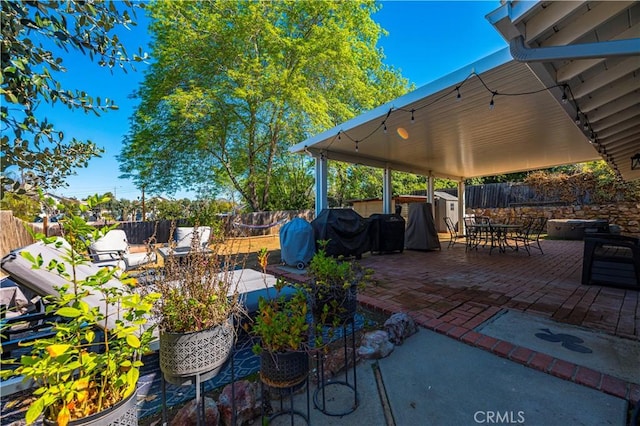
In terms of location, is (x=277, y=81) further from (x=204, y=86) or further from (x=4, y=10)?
(x=4, y=10)

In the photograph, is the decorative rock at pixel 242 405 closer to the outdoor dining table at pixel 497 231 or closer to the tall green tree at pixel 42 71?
the tall green tree at pixel 42 71

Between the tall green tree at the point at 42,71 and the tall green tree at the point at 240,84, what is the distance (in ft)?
32.8

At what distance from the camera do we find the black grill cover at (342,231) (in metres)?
5.18

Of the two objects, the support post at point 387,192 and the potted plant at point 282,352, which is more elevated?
the support post at point 387,192

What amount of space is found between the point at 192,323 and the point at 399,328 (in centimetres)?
169

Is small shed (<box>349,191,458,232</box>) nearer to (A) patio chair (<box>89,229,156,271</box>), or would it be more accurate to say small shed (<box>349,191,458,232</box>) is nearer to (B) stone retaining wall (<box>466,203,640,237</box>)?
(B) stone retaining wall (<box>466,203,640,237</box>)

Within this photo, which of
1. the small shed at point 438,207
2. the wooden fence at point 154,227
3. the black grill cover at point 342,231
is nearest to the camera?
the wooden fence at point 154,227

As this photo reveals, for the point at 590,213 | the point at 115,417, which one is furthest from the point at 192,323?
the point at 590,213

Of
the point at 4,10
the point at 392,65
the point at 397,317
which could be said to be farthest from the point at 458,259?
the point at 392,65

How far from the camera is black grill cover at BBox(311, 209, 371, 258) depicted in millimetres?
5176

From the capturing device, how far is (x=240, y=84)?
1153 cm

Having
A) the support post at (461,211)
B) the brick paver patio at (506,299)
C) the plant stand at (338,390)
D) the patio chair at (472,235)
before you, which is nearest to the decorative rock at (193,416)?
the plant stand at (338,390)

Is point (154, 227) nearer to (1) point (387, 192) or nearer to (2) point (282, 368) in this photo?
(1) point (387, 192)

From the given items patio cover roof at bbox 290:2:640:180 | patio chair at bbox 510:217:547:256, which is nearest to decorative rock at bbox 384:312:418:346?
patio cover roof at bbox 290:2:640:180
